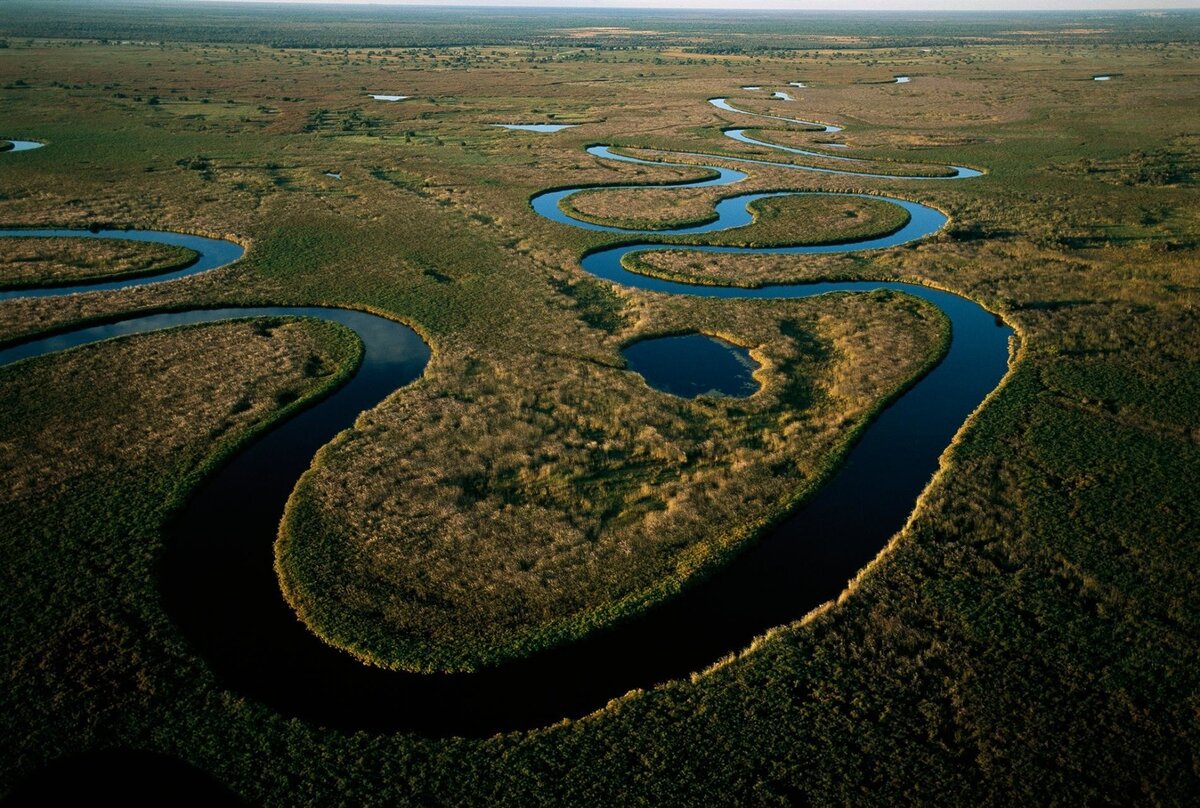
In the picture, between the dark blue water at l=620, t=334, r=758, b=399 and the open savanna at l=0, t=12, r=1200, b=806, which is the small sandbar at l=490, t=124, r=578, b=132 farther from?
the dark blue water at l=620, t=334, r=758, b=399

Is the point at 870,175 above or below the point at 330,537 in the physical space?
above

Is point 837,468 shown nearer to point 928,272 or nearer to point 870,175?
point 928,272

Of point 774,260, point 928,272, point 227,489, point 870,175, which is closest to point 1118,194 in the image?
point 870,175

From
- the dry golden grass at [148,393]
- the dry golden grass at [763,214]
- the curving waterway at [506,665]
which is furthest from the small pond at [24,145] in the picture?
the dry golden grass at [148,393]

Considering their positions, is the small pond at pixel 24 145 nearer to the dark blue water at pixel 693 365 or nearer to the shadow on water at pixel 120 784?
the dark blue water at pixel 693 365

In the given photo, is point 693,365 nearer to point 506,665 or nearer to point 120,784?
point 506,665

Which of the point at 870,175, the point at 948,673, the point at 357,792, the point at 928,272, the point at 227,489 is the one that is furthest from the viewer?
the point at 870,175

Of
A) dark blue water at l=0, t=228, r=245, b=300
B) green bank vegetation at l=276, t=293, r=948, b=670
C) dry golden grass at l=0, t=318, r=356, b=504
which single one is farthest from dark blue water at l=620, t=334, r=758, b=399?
dark blue water at l=0, t=228, r=245, b=300
